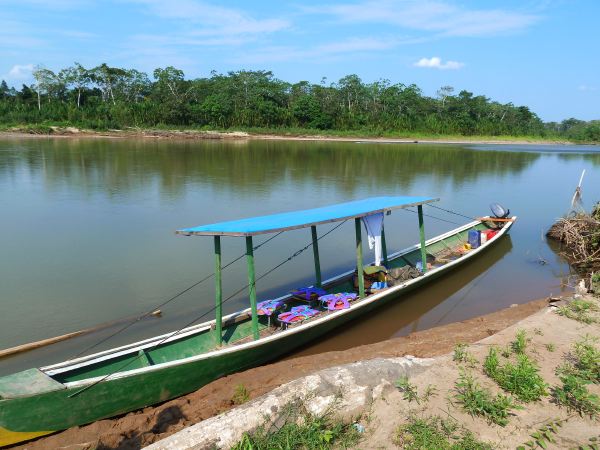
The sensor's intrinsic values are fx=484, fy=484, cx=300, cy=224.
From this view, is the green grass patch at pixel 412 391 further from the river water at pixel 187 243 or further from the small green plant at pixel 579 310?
the small green plant at pixel 579 310

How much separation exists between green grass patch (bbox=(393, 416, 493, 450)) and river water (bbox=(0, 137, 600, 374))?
329cm

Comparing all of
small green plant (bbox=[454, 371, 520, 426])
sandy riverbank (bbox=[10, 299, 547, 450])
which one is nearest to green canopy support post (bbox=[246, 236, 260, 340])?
sandy riverbank (bbox=[10, 299, 547, 450])

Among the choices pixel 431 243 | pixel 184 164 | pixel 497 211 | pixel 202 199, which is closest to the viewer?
pixel 431 243

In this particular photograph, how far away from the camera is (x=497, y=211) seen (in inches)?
593

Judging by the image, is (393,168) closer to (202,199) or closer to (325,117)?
(202,199)

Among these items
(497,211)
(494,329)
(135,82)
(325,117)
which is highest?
(135,82)

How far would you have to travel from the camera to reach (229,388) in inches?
243

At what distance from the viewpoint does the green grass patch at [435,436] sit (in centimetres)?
424

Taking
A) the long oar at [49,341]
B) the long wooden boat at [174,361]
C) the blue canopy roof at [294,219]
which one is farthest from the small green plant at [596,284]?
the long oar at [49,341]

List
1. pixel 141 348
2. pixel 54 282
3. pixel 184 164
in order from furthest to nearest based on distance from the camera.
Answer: pixel 184 164
pixel 54 282
pixel 141 348

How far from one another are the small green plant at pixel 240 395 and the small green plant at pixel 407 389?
1859 millimetres

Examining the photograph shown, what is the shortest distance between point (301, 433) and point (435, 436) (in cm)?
121

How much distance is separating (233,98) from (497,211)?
4962 centimetres

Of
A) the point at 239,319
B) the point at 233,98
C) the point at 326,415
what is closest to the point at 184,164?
the point at 239,319
